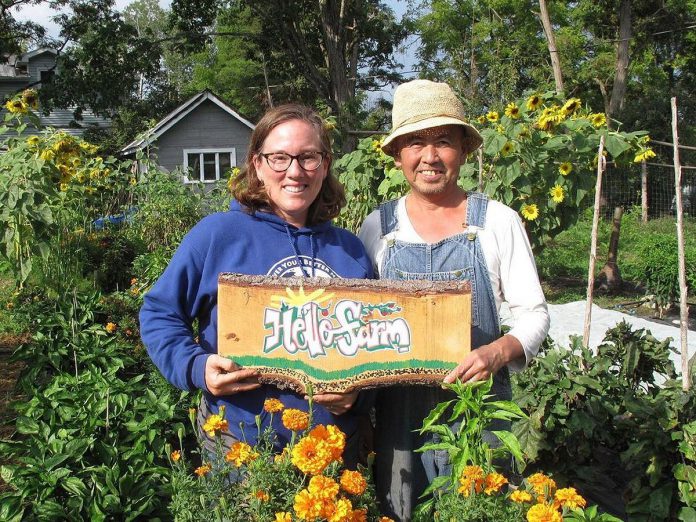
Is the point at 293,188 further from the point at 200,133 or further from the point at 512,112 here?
the point at 200,133

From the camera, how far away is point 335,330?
1.65 meters

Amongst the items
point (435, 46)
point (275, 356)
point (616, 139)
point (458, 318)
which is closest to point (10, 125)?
point (275, 356)

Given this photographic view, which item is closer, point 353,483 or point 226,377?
point 353,483

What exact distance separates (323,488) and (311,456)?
8 centimetres

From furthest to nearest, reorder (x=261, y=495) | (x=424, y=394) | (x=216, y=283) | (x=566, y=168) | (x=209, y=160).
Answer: (x=209, y=160) → (x=566, y=168) → (x=424, y=394) → (x=216, y=283) → (x=261, y=495)

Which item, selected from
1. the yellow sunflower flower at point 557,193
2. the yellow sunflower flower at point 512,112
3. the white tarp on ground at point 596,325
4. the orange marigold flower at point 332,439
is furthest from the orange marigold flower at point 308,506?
the white tarp on ground at point 596,325

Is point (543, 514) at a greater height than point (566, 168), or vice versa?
point (566, 168)

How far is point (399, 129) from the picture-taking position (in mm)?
1915

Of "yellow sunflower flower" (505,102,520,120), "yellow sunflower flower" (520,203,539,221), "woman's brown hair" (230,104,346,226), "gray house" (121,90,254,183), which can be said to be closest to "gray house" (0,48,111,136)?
"gray house" (121,90,254,183)

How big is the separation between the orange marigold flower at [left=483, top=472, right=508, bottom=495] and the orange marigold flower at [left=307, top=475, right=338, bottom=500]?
0.30 meters

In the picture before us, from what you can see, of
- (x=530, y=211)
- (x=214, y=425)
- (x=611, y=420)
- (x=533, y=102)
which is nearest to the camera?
(x=214, y=425)

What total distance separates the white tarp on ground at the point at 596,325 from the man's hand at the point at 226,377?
16.1 feet

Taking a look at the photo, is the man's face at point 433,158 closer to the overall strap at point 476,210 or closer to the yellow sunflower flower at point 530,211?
the overall strap at point 476,210

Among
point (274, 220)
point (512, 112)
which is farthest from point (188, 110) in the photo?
point (274, 220)
